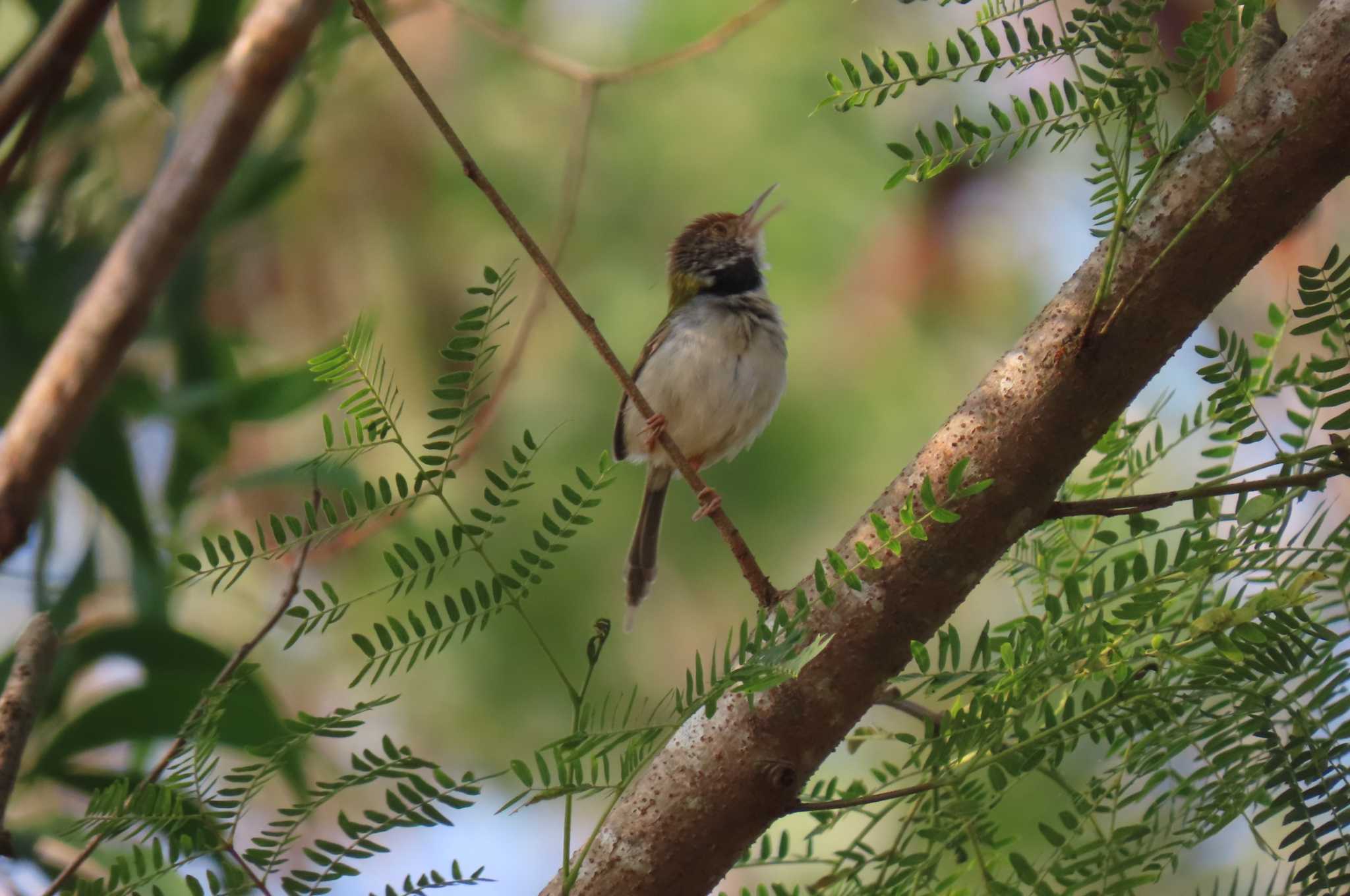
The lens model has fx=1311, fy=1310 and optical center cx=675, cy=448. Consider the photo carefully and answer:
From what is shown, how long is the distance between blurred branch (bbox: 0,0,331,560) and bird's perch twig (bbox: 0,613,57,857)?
152 millimetres

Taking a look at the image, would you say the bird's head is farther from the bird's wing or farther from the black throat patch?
the bird's wing

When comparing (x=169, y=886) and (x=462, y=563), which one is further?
(x=462, y=563)

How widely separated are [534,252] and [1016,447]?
545 millimetres

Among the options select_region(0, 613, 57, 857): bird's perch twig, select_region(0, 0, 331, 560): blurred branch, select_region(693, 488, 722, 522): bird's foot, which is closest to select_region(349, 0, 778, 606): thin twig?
select_region(693, 488, 722, 522): bird's foot

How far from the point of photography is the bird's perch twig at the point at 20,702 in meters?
1.61

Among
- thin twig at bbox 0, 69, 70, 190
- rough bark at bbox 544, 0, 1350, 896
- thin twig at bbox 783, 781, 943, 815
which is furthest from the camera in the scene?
thin twig at bbox 0, 69, 70, 190

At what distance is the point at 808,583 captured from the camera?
1437 mm

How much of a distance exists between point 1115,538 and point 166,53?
251 centimetres

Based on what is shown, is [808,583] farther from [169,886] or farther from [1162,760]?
[169,886]

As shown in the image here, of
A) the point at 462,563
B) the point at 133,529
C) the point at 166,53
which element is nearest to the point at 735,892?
the point at 462,563

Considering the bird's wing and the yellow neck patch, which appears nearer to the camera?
the bird's wing

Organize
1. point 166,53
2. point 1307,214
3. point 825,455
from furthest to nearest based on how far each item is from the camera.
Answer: point 825,455, point 166,53, point 1307,214

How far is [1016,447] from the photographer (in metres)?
1.37

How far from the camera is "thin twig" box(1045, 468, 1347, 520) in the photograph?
1.30m
